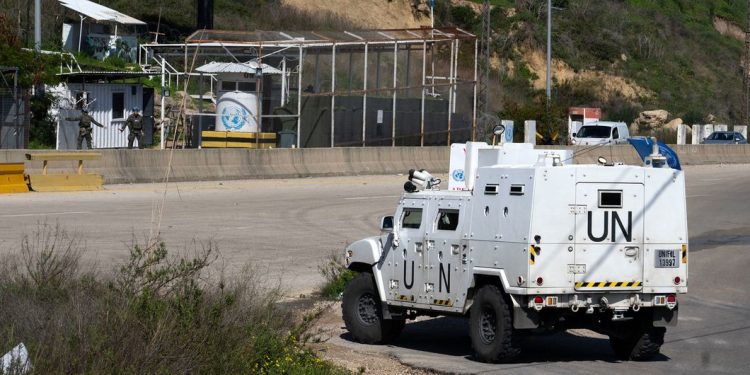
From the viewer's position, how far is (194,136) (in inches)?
1642

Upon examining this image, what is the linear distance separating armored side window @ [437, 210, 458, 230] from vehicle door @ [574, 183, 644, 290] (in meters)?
1.31

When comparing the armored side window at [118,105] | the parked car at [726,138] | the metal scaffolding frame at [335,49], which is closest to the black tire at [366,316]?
the metal scaffolding frame at [335,49]

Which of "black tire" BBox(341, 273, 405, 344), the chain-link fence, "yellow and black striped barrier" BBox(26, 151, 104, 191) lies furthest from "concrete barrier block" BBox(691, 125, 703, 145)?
"black tire" BBox(341, 273, 405, 344)

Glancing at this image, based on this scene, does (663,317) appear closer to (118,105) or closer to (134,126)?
(134,126)

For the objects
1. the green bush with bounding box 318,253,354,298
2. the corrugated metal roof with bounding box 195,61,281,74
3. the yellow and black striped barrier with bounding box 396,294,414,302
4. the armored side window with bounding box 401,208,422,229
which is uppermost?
the corrugated metal roof with bounding box 195,61,281,74

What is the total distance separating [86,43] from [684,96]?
48.0 m

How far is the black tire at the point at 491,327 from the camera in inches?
430

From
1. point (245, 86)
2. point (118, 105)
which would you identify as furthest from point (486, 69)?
point (118, 105)

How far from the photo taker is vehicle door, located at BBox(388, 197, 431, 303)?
11992 mm

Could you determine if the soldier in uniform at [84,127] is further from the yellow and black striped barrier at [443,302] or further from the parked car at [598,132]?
the yellow and black striped barrier at [443,302]

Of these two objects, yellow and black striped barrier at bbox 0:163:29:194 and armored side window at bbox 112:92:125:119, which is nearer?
yellow and black striped barrier at bbox 0:163:29:194

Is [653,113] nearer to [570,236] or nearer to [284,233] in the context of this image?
[284,233]

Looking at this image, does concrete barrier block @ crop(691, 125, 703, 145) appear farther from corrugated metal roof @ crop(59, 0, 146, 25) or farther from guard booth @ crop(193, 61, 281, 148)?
guard booth @ crop(193, 61, 281, 148)

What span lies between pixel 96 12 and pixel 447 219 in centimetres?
4570
